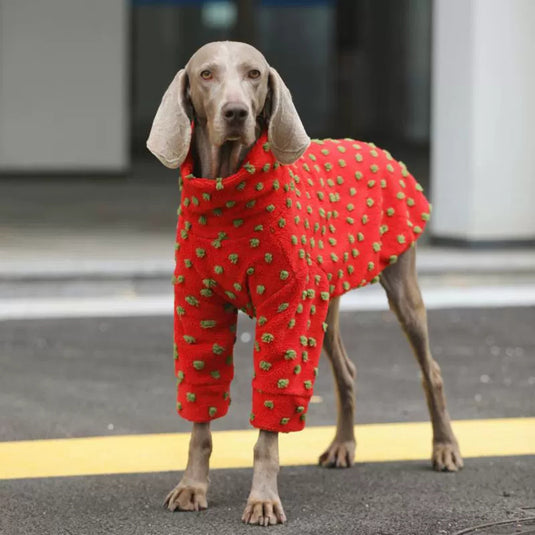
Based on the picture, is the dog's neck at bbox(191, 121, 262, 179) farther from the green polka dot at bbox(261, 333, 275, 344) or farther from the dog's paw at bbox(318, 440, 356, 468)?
the dog's paw at bbox(318, 440, 356, 468)

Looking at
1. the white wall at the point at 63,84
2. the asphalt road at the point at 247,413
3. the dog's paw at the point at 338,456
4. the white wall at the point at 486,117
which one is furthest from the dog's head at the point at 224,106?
the white wall at the point at 63,84

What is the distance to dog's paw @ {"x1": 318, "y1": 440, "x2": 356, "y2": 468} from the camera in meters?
5.55

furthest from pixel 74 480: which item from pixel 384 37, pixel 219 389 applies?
pixel 384 37

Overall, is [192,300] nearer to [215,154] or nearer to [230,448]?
[215,154]

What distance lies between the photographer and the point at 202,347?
4.90m

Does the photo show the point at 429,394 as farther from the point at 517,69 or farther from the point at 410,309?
the point at 517,69

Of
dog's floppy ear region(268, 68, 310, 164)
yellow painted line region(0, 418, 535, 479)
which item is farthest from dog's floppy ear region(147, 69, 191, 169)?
yellow painted line region(0, 418, 535, 479)

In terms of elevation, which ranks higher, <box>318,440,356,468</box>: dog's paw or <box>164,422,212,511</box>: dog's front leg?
<box>164,422,212,511</box>: dog's front leg

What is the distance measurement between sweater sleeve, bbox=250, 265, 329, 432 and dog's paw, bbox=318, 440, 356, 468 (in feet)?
2.44

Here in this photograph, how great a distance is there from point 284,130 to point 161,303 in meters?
5.19

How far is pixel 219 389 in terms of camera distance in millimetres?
4969

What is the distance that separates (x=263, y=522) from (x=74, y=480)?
931mm

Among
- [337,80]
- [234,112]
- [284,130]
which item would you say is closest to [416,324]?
[284,130]

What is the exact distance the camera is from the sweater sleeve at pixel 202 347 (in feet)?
15.9
